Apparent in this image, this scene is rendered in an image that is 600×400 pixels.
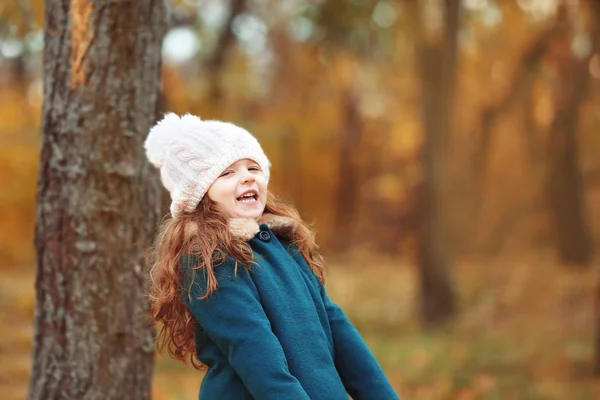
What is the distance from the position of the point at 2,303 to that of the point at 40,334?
29.9ft

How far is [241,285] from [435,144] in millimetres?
8186

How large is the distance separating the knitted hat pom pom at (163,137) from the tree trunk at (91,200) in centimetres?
60

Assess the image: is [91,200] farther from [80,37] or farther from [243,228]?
[243,228]

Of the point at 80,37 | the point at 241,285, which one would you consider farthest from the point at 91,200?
the point at 241,285

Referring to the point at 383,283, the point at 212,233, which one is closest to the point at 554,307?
the point at 383,283

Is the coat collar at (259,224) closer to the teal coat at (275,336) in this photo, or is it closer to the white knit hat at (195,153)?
the teal coat at (275,336)

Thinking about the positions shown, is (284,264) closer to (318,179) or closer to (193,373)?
(193,373)

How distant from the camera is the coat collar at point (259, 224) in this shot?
254cm

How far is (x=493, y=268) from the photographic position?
1443cm

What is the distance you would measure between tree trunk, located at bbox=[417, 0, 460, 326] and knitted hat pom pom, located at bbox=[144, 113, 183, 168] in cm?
790

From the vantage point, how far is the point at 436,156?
10383 millimetres

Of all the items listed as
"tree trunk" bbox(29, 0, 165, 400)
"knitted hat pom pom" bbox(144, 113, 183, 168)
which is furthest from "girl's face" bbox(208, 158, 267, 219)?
"tree trunk" bbox(29, 0, 165, 400)

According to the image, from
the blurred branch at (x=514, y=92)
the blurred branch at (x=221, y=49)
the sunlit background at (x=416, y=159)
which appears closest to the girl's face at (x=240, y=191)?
the sunlit background at (x=416, y=159)

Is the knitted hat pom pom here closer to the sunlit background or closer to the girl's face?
the girl's face
